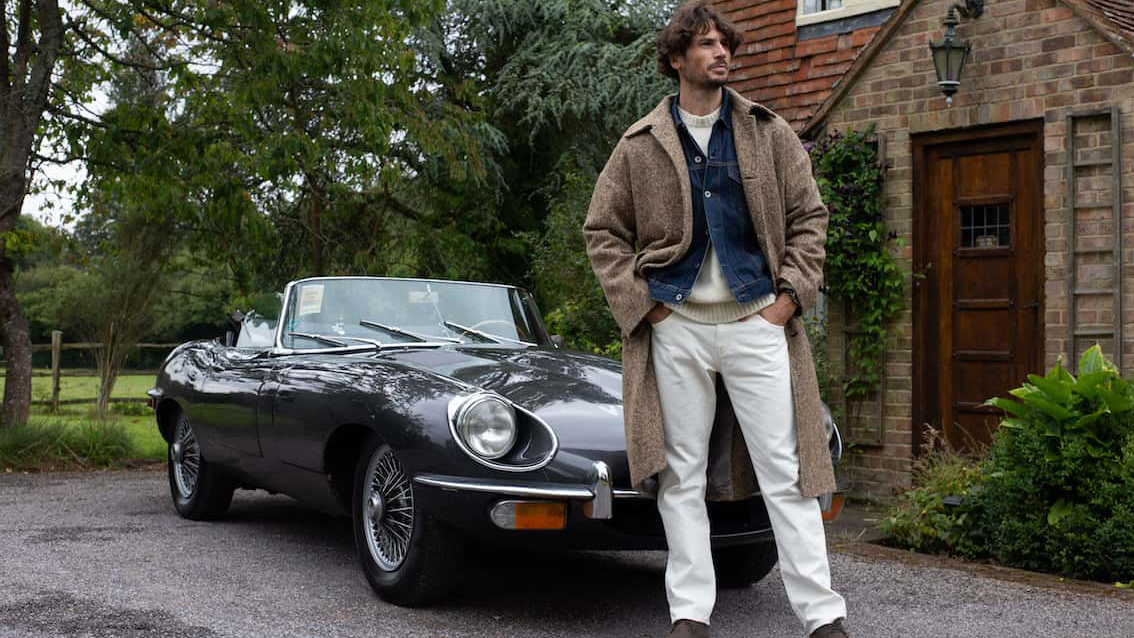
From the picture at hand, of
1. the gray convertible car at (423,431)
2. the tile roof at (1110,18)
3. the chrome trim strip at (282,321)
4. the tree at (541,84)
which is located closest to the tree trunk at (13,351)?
the gray convertible car at (423,431)

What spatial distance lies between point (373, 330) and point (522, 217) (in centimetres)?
1163

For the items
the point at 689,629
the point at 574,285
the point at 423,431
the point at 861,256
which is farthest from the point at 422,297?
the point at 574,285

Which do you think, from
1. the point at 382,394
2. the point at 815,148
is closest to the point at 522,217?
the point at 815,148

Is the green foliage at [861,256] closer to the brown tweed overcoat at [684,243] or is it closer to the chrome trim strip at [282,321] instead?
the chrome trim strip at [282,321]

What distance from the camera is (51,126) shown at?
35.7 feet

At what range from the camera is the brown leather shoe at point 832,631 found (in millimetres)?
3412

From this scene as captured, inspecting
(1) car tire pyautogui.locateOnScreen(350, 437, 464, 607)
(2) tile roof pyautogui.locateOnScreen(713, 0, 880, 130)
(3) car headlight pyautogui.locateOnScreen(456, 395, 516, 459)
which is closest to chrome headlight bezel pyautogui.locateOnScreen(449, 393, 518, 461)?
(3) car headlight pyautogui.locateOnScreen(456, 395, 516, 459)

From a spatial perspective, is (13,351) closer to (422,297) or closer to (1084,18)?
(422,297)

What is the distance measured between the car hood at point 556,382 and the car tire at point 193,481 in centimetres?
177

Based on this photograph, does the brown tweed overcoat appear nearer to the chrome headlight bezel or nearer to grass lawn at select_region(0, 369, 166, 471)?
the chrome headlight bezel

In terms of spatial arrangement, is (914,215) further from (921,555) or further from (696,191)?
(696,191)

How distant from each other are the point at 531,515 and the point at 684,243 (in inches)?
41.9

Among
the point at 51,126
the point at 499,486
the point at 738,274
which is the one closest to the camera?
the point at 738,274

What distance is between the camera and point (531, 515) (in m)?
4.06
